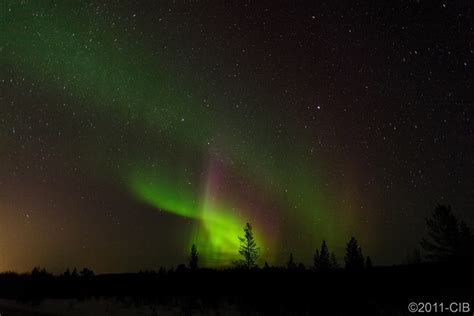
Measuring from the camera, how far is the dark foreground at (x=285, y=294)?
33.9ft


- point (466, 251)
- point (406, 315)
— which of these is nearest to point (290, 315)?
point (406, 315)

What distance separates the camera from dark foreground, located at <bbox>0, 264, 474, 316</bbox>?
10344mm

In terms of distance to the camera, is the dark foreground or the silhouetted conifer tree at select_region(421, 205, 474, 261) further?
the silhouetted conifer tree at select_region(421, 205, 474, 261)

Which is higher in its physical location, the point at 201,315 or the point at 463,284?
the point at 463,284

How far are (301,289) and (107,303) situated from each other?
23.2ft

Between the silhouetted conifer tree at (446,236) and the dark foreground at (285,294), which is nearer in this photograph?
the dark foreground at (285,294)

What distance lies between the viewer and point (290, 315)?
1039cm

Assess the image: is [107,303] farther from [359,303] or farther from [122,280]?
[359,303]

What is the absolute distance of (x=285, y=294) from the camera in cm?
1264

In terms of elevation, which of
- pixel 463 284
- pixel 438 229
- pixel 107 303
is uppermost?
pixel 438 229

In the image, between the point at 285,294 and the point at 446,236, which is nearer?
the point at 285,294

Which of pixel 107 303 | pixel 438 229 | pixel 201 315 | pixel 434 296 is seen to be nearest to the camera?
pixel 434 296

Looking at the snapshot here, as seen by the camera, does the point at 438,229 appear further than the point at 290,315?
Yes

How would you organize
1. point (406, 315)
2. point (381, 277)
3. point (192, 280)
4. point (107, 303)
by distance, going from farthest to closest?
1. point (192, 280)
2. point (107, 303)
3. point (381, 277)
4. point (406, 315)
